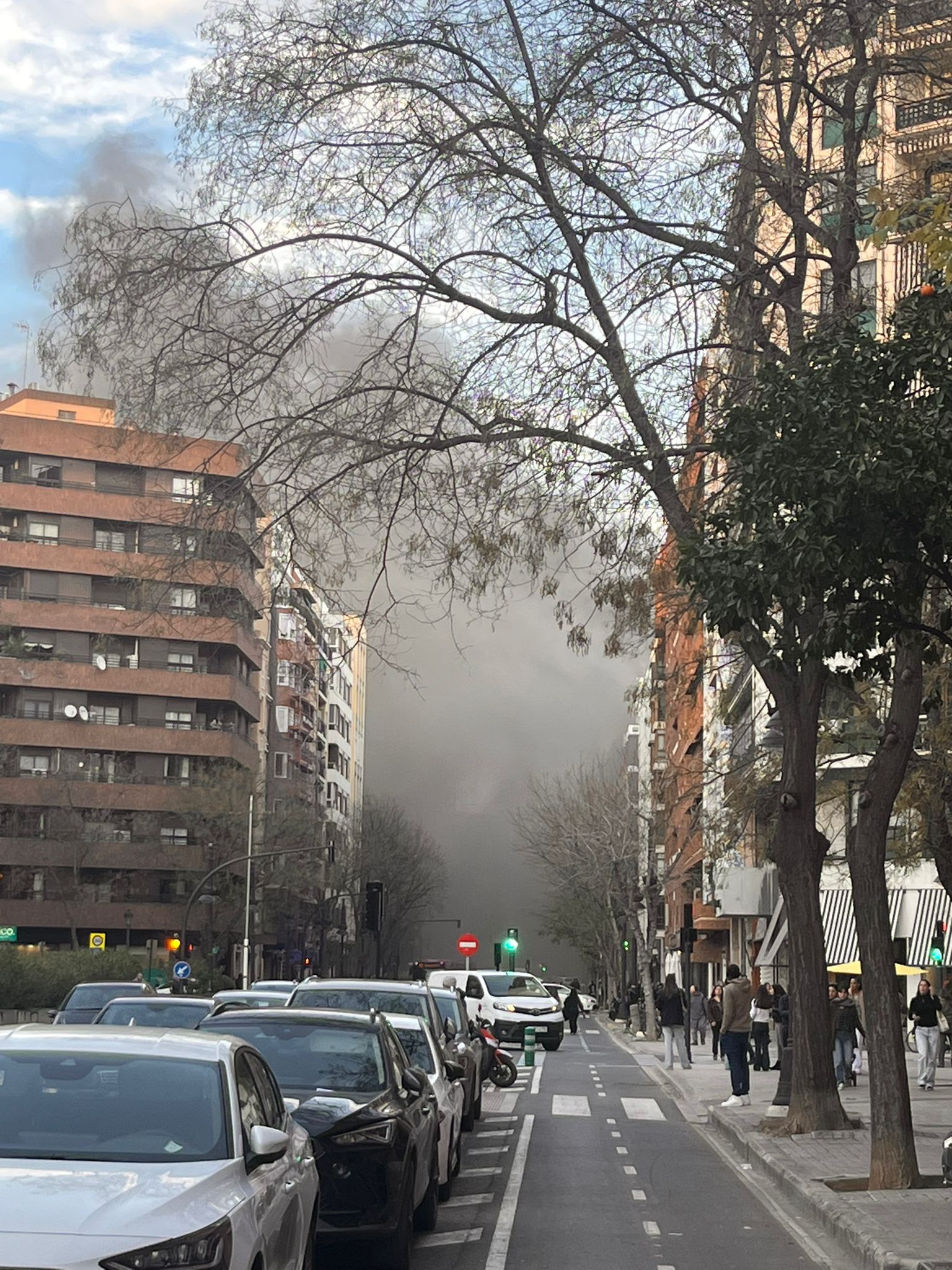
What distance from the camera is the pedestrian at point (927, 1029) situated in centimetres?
3142

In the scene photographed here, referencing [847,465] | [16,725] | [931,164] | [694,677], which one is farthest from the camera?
[16,725]

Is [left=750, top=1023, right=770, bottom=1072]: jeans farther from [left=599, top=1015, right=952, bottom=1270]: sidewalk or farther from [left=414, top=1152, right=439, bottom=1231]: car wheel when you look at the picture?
[left=414, top=1152, right=439, bottom=1231]: car wheel

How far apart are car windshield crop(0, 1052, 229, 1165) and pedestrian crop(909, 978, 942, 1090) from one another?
25.7 metres

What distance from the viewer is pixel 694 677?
955 inches

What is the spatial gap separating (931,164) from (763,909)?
149 ft

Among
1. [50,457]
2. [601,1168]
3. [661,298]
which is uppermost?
[50,457]

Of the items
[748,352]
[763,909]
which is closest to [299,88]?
[748,352]

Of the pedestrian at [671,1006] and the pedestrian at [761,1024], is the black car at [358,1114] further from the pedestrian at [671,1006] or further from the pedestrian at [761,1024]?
the pedestrian at [671,1006]

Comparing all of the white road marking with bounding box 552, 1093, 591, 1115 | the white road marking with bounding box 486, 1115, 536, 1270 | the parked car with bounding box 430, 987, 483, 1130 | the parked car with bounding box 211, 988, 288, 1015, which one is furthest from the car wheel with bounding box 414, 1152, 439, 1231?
Answer: the white road marking with bounding box 552, 1093, 591, 1115

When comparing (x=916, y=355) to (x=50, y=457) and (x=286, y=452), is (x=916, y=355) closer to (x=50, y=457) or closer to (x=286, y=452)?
(x=286, y=452)

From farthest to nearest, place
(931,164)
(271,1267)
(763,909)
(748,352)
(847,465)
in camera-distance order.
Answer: (763,909) < (748,352) < (931,164) < (847,465) < (271,1267)

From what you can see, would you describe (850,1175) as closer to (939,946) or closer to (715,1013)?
(939,946)

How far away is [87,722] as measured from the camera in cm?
8788

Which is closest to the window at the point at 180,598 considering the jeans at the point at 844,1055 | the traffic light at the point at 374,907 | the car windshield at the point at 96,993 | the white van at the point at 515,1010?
the car windshield at the point at 96,993
